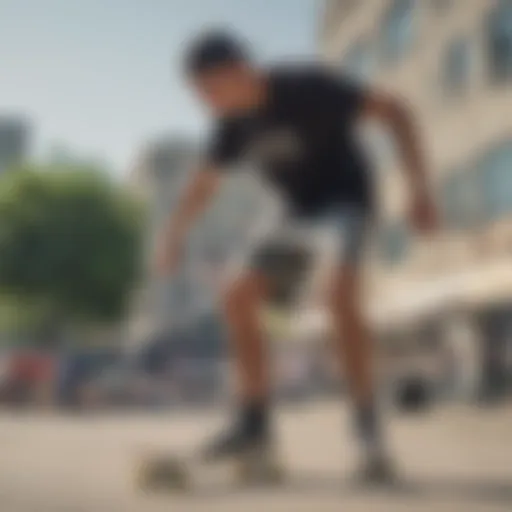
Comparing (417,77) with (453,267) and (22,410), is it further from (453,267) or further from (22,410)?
(22,410)

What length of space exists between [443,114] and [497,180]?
19 cm

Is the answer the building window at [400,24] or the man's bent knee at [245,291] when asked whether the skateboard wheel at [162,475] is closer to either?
the man's bent knee at [245,291]

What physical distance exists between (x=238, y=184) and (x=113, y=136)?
0.23m

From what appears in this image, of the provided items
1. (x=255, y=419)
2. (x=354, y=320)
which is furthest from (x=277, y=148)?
(x=255, y=419)

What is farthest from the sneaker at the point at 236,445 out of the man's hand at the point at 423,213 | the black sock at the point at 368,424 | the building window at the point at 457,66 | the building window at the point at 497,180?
the building window at the point at 457,66

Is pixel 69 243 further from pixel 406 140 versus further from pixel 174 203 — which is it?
pixel 406 140

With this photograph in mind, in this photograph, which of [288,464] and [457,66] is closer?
[288,464]

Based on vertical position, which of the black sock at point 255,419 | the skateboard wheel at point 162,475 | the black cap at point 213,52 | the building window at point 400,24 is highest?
the building window at point 400,24

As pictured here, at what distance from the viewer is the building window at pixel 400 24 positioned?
1399 millimetres

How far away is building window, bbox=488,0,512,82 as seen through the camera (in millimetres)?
1382

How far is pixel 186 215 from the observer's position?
127 cm

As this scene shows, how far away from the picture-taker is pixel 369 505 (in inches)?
42.7

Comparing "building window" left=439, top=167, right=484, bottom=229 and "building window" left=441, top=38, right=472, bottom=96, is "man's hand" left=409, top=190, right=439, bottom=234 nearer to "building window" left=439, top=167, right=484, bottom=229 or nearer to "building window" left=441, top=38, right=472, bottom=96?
"building window" left=439, top=167, right=484, bottom=229

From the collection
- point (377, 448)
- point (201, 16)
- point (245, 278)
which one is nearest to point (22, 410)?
point (245, 278)
